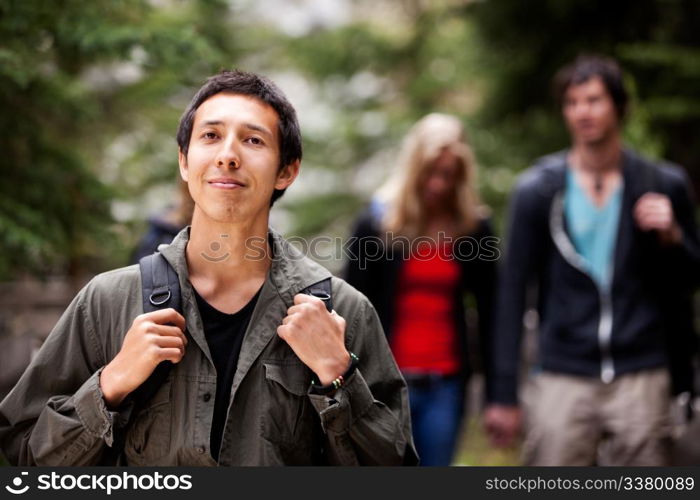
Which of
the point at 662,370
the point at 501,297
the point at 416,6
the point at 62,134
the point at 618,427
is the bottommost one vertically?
the point at 618,427

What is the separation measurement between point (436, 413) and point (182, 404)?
2.90m

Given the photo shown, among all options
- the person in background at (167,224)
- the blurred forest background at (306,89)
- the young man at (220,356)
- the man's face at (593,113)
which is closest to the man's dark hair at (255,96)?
the young man at (220,356)

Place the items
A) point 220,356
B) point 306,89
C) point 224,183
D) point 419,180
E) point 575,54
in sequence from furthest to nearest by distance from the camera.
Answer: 1. point 306,89
2. point 575,54
3. point 419,180
4. point 220,356
5. point 224,183

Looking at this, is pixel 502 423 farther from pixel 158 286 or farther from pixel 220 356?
pixel 158 286

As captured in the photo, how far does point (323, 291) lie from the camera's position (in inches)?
90.5

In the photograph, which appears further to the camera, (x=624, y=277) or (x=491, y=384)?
(x=491, y=384)

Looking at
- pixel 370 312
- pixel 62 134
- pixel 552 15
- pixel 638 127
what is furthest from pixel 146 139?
pixel 370 312

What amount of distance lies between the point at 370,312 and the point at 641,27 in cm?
704

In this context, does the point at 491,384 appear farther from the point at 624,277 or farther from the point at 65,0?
the point at 65,0

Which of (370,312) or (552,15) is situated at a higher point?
(552,15)

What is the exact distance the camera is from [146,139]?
9.08 meters

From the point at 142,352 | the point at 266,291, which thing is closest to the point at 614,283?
the point at 266,291

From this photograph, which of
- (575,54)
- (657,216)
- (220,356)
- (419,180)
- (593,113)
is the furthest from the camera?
(575,54)

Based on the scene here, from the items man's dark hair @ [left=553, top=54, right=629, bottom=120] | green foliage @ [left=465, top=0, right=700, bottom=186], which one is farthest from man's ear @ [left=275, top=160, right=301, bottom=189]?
green foliage @ [left=465, top=0, right=700, bottom=186]
